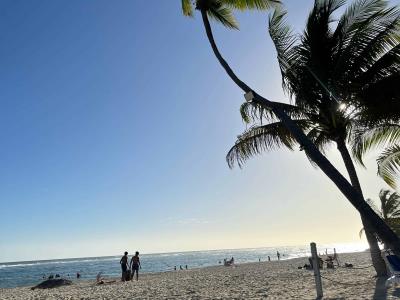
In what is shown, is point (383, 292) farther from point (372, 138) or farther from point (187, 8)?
point (187, 8)

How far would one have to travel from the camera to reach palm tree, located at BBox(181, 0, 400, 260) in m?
5.66

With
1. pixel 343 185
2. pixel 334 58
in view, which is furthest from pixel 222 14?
pixel 343 185

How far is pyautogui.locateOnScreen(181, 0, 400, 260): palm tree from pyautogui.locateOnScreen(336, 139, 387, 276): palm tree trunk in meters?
3.03

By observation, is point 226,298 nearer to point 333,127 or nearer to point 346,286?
point 346,286

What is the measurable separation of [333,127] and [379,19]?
8.99ft

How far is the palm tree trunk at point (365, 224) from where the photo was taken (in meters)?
10.0

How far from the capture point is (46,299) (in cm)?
1394

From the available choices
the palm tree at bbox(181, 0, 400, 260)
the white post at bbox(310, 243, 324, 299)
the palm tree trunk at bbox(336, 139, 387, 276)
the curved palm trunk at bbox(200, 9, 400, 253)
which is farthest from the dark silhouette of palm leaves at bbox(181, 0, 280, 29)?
the white post at bbox(310, 243, 324, 299)

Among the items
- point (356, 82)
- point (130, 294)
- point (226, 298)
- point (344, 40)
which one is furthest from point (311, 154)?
point (130, 294)

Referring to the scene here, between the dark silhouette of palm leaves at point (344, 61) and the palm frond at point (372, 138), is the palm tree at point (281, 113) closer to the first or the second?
the dark silhouette of palm leaves at point (344, 61)

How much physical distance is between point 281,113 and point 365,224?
4.79 m

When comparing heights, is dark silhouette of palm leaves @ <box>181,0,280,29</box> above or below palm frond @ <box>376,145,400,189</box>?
above

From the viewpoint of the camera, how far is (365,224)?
9.88 m

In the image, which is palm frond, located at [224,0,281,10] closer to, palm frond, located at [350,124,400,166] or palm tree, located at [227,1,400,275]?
palm tree, located at [227,1,400,275]
